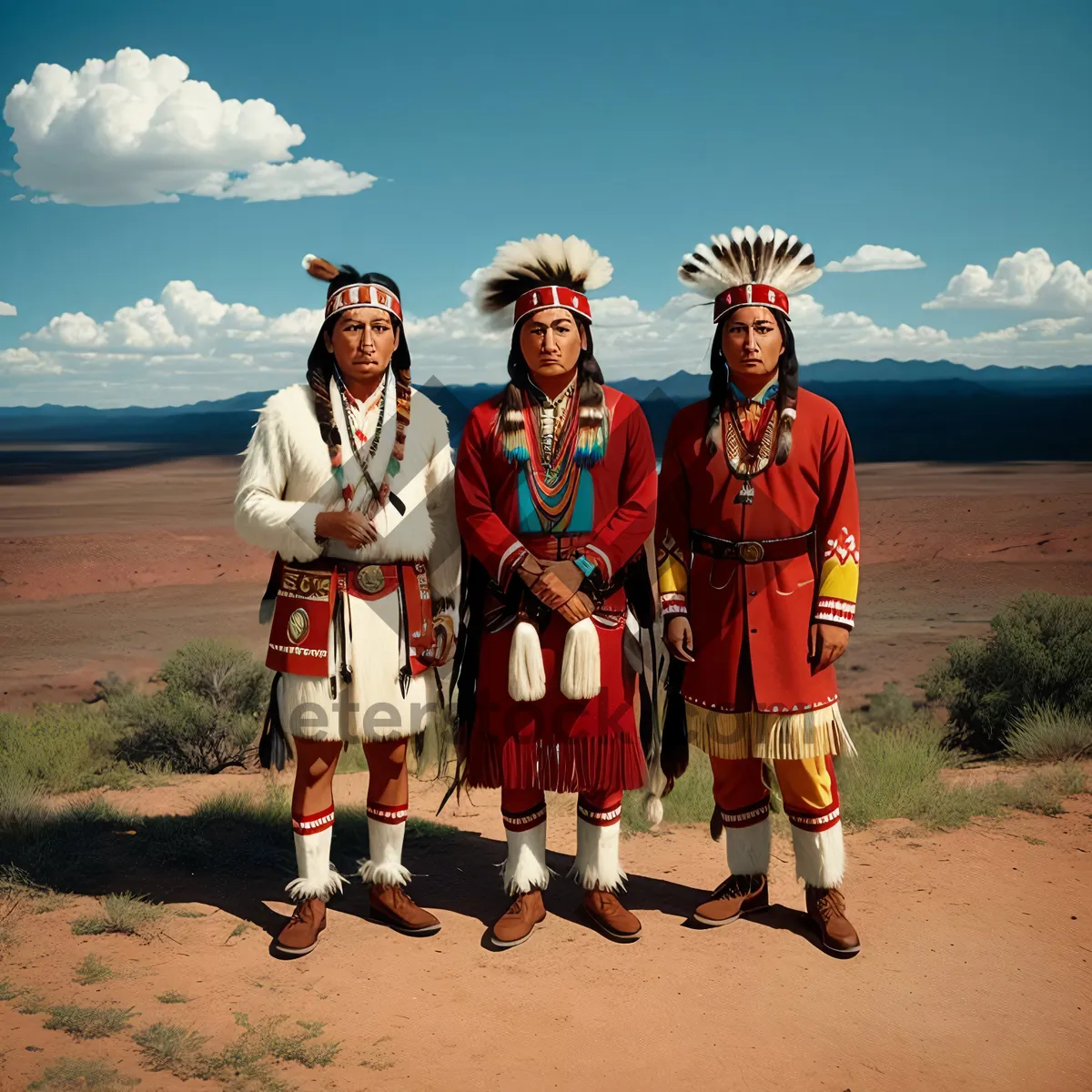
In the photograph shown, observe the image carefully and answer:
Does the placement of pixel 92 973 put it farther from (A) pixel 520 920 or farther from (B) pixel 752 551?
(B) pixel 752 551

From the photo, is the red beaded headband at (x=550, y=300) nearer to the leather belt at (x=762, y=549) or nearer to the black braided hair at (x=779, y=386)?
the black braided hair at (x=779, y=386)

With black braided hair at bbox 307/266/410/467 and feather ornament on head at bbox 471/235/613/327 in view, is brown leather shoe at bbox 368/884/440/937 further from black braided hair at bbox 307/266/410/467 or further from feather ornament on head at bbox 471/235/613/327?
feather ornament on head at bbox 471/235/613/327

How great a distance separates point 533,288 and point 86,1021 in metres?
2.91

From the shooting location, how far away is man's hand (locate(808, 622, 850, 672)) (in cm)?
378

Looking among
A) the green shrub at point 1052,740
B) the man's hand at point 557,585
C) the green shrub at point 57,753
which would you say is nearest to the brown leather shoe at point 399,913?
the man's hand at point 557,585

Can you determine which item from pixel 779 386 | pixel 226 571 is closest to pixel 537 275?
pixel 779 386

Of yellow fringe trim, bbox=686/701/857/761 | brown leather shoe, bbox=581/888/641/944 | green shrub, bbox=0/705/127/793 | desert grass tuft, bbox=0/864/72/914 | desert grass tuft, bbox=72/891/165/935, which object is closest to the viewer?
yellow fringe trim, bbox=686/701/857/761

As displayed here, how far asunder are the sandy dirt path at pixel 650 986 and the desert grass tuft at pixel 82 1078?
0.20 ft

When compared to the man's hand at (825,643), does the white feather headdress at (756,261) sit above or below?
above

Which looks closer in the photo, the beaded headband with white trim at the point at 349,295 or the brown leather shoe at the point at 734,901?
the beaded headband with white trim at the point at 349,295

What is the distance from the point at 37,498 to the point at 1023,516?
23.7m

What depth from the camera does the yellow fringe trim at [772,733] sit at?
3830 mm

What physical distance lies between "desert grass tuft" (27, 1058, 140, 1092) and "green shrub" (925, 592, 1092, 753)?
6.00 meters

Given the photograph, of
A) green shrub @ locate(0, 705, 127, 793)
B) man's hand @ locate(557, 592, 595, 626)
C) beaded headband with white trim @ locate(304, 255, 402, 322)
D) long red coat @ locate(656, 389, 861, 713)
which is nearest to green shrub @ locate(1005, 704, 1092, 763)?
long red coat @ locate(656, 389, 861, 713)
